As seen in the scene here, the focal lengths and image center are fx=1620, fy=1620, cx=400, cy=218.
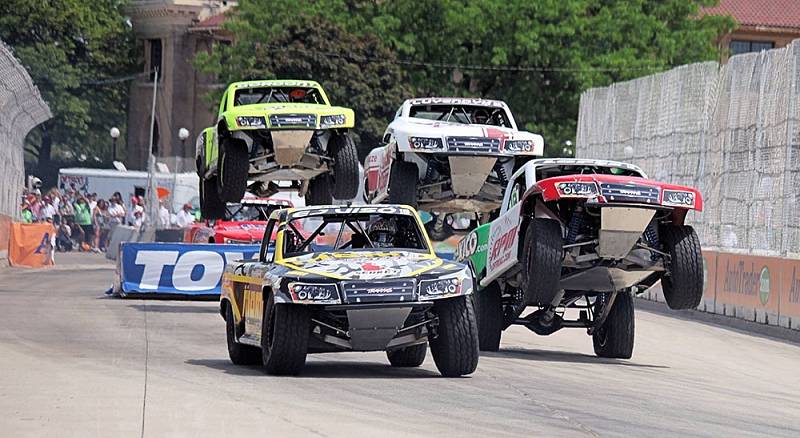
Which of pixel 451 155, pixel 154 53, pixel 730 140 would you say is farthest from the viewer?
pixel 154 53

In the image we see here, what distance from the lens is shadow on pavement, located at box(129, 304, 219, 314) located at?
23.8m

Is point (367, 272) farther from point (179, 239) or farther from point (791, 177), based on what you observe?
point (179, 239)

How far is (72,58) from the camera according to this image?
9612cm

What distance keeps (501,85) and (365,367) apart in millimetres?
58098

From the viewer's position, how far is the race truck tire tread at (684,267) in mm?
15508

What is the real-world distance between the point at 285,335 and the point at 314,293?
51cm

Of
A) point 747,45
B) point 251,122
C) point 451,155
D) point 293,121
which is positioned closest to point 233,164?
point 251,122

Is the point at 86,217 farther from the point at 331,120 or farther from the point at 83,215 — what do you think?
the point at 331,120

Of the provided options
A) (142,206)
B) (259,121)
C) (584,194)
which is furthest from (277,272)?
(142,206)

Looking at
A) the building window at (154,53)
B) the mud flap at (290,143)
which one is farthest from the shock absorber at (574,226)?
the building window at (154,53)

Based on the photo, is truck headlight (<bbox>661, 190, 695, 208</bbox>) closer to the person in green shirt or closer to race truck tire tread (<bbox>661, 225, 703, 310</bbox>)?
race truck tire tread (<bbox>661, 225, 703, 310</bbox>)

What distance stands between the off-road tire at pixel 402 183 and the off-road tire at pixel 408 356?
6.78 metres

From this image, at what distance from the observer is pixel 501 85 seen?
72.1 metres

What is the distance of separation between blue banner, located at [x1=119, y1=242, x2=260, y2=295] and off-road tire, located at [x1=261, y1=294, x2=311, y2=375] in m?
13.5
